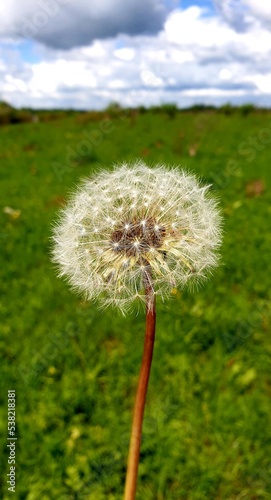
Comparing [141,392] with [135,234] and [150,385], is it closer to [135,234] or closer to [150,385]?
[135,234]

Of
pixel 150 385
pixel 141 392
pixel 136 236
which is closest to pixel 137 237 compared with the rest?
pixel 136 236

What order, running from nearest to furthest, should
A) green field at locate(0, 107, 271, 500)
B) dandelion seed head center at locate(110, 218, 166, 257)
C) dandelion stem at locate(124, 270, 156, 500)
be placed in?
dandelion stem at locate(124, 270, 156, 500) < dandelion seed head center at locate(110, 218, 166, 257) < green field at locate(0, 107, 271, 500)

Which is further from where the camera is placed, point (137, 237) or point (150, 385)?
point (150, 385)

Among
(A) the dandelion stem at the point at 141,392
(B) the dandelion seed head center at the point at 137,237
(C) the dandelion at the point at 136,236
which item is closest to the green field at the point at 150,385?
(C) the dandelion at the point at 136,236

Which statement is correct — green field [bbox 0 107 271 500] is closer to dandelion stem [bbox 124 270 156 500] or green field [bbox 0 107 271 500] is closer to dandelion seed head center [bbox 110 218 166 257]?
dandelion seed head center [bbox 110 218 166 257]

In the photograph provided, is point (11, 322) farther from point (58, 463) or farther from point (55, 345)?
point (58, 463)

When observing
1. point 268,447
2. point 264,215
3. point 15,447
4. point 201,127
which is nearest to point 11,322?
point 15,447

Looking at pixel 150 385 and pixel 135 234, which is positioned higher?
pixel 135 234

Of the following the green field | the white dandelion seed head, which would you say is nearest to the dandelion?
the white dandelion seed head
